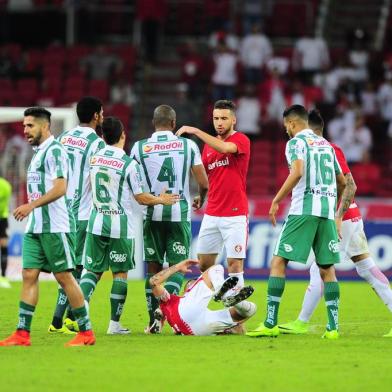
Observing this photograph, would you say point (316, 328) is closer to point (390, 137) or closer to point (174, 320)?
point (174, 320)

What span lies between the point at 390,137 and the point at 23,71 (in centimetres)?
873

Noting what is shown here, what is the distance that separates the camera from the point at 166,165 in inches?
482

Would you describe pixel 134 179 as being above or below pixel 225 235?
above

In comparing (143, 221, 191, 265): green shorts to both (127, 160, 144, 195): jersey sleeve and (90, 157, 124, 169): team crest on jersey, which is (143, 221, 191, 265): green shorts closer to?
(127, 160, 144, 195): jersey sleeve

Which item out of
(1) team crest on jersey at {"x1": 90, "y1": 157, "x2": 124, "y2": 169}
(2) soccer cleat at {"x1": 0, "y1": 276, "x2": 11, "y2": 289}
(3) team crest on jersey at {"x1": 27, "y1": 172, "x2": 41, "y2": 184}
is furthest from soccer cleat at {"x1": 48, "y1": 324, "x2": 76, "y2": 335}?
(2) soccer cleat at {"x1": 0, "y1": 276, "x2": 11, "y2": 289}

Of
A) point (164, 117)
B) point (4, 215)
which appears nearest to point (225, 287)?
point (164, 117)

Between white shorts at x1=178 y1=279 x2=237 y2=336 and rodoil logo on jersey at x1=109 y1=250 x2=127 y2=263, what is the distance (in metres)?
0.71

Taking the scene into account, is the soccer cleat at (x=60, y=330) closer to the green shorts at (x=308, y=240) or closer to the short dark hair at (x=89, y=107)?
the short dark hair at (x=89, y=107)

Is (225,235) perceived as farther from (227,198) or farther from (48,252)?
(48,252)

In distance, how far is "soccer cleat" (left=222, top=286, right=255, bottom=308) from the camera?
11500mm

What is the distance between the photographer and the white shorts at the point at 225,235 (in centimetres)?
1228

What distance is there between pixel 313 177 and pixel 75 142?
2.53 metres

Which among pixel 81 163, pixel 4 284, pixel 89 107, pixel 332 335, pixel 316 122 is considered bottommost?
pixel 4 284

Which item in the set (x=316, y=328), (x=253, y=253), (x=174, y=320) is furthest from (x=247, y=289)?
(x=253, y=253)
